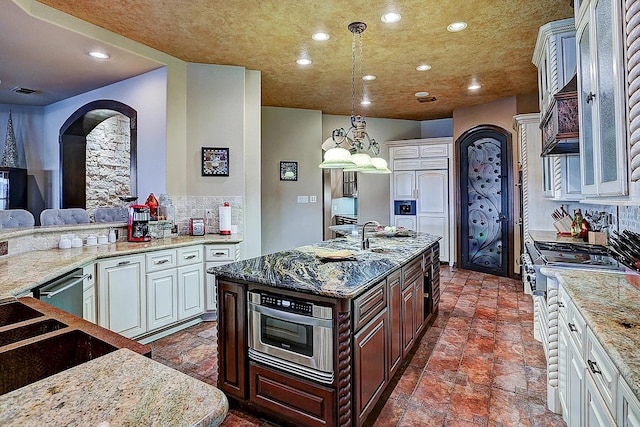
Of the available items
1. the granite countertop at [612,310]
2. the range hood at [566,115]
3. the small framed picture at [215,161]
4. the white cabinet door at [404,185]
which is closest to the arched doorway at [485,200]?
the white cabinet door at [404,185]

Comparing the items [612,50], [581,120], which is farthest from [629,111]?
[581,120]

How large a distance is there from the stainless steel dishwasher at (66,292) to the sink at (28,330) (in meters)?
0.88

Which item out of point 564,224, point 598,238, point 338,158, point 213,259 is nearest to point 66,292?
point 213,259

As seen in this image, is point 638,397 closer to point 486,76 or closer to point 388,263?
point 388,263

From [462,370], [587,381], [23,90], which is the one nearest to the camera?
[587,381]

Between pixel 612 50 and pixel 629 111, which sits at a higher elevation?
pixel 612 50

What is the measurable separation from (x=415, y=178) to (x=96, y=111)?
5303mm

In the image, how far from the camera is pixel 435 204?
21.8 ft

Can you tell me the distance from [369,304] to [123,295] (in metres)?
2.15

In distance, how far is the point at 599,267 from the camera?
81.8 inches

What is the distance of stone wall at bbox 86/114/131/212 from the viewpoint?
545 centimetres

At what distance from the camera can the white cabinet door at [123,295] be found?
2.82 meters

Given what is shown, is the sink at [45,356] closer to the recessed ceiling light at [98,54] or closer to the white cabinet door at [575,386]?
the white cabinet door at [575,386]

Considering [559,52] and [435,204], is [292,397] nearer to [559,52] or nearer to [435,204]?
[559,52]
